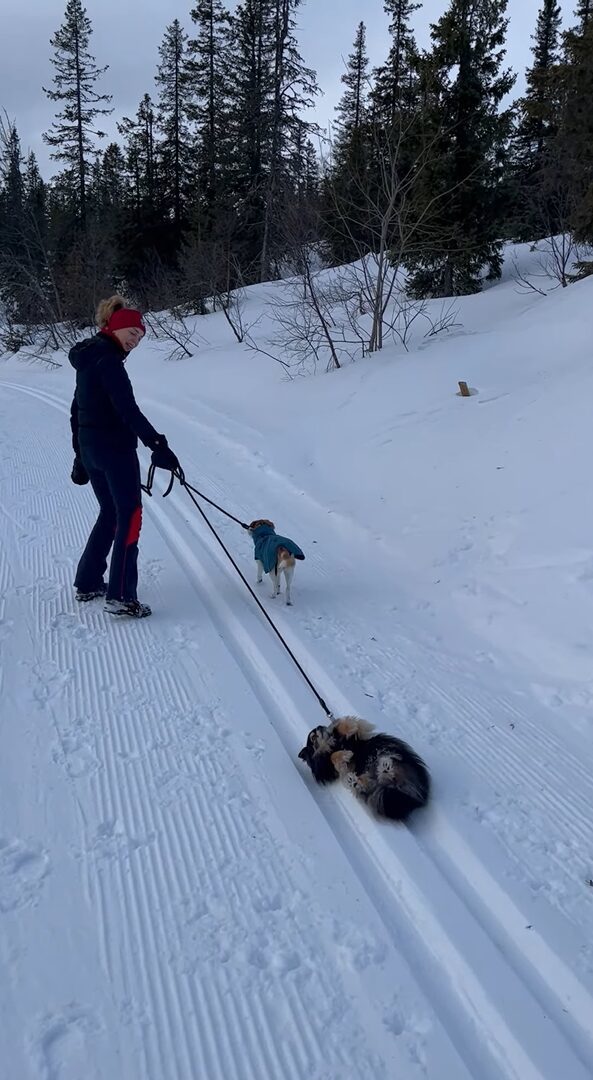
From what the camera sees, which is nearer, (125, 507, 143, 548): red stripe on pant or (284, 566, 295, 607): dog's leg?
(125, 507, 143, 548): red stripe on pant

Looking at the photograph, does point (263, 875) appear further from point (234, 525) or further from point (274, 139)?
point (274, 139)

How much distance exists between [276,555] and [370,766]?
216 cm

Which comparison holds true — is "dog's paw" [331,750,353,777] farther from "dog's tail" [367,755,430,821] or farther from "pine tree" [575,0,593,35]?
"pine tree" [575,0,593,35]

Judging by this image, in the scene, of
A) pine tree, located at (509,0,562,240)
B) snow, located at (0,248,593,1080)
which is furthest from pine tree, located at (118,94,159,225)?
snow, located at (0,248,593,1080)

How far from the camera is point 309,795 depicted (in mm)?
3031

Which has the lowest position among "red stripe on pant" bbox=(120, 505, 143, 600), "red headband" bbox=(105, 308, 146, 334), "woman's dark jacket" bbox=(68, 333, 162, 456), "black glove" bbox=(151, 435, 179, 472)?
"red stripe on pant" bbox=(120, 505, 143, 600)

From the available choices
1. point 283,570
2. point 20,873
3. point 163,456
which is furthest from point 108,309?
point 20,873

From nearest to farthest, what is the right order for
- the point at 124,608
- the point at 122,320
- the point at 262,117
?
the point at 122,320, the point at 124,608, the point at 262,117

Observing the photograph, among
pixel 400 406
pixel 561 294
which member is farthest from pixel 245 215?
pixel 400 406

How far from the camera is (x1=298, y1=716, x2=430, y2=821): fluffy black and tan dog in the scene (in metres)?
2.89

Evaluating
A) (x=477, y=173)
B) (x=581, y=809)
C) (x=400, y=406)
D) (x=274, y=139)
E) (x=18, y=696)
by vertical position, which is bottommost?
(x=581, y=809)

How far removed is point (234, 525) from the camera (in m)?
6.60

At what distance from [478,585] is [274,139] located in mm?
25991

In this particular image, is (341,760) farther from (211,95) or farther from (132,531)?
(211,95)
